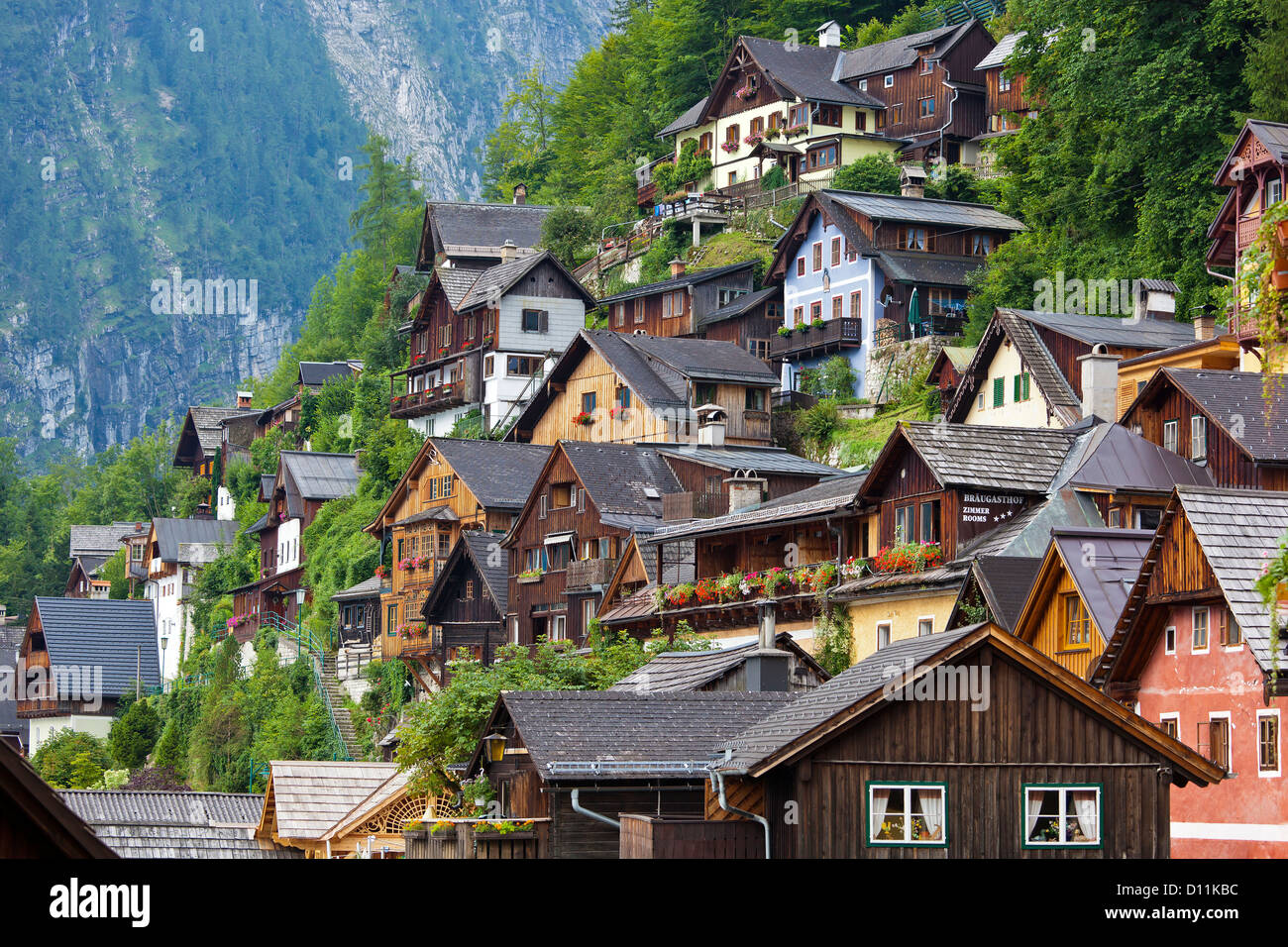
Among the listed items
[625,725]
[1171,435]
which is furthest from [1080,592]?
[1171,435]

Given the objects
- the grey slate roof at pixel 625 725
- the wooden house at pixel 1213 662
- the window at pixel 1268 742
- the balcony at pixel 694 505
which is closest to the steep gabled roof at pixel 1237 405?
the wooden house at pixel 1213 662

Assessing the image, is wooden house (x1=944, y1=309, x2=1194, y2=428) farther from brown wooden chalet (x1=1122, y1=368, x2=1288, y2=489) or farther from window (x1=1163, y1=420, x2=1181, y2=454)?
window (x1=1163, y1=420, x2=1181, y2=454)

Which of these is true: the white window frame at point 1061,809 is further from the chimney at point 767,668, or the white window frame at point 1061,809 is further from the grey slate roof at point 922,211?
the grey slate roof at point 922,211

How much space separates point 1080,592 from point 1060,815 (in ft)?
29.4

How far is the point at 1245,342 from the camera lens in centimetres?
4966

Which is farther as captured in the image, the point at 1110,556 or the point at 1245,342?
the point at 1245,342

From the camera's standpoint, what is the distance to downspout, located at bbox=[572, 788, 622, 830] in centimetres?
3231

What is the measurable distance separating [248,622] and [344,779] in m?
49.7

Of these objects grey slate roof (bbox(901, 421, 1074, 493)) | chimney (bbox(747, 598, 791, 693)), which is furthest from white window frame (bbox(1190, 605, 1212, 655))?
grey slate roof (bbox(901, 421, 1074, 493))

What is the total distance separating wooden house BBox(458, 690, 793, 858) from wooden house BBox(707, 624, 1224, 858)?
2.93 meters

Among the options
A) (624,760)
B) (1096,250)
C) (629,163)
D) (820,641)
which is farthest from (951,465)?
(629,163)

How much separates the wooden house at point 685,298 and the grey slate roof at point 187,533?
3029cm
